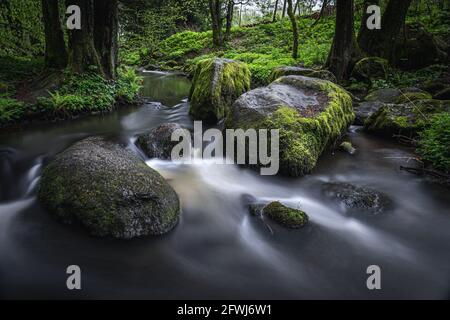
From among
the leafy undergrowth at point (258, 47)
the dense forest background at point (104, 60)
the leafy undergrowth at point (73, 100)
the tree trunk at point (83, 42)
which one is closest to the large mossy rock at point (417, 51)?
the dense forest background at point (104, 60)

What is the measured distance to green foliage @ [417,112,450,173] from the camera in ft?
16.5

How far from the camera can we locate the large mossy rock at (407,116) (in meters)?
6.41

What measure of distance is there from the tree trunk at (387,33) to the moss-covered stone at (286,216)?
33.6 feet

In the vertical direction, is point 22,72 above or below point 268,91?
above

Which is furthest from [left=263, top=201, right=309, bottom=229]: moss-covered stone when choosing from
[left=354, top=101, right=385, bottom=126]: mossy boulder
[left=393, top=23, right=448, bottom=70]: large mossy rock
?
[left=393, top=23, right=448, bottom=70]: large mossy rock

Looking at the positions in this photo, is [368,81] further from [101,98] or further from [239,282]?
[239,282]

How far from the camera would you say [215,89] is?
8.31 metres

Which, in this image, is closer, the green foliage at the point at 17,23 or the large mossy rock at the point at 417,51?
the green foliage at the point at 17,23

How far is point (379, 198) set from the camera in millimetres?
4648

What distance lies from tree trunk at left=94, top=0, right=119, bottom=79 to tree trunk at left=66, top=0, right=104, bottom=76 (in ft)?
1.85

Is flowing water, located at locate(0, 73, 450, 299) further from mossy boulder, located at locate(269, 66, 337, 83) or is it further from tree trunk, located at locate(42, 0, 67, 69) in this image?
tree trunk, located at locate(42, 0, 67, 69)

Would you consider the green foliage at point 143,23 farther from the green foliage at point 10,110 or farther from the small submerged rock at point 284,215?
the small submerged rock at point 284,215

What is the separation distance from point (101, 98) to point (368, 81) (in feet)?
29.4
